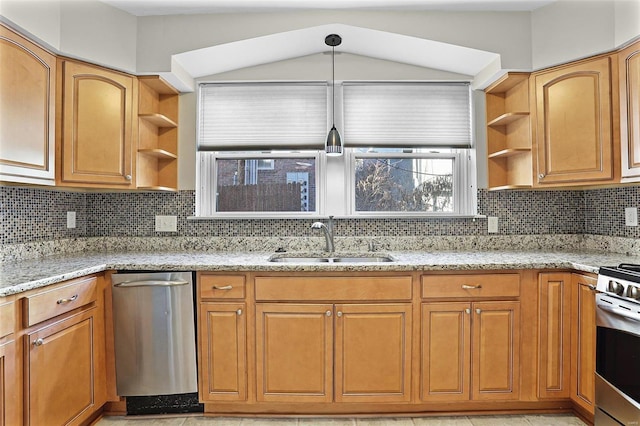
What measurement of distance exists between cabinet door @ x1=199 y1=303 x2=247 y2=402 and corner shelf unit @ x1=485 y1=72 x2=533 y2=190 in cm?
201

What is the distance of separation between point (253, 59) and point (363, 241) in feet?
5.11

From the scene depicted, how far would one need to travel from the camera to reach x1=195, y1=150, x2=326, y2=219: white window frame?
286 cm

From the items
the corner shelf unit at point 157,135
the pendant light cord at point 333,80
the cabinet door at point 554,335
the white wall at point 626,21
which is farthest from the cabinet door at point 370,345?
the white wall at point 626,21

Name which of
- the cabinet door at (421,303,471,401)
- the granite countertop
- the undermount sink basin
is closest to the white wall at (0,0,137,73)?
the granite countertop

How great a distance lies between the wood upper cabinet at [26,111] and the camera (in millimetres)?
1842

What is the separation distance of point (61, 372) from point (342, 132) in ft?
7.35

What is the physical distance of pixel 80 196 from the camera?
2.78m

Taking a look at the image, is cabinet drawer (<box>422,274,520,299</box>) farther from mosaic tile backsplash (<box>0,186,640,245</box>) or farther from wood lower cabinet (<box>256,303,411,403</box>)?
mosaic tile backsplash (<box>0,186,640,245</box>)

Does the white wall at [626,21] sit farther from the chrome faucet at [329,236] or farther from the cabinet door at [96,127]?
the cabinet door at [96,127]

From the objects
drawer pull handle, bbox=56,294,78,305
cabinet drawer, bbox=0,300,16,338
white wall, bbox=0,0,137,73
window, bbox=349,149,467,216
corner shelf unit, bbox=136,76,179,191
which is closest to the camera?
cabinet drawer, bbox=0,300,16,338

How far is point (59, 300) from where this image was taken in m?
1.78

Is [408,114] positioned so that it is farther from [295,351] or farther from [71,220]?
[71,220]

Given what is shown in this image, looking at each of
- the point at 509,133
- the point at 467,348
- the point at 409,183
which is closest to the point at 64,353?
the point at 467,348

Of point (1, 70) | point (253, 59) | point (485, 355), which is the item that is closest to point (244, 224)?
point (253, 59)
